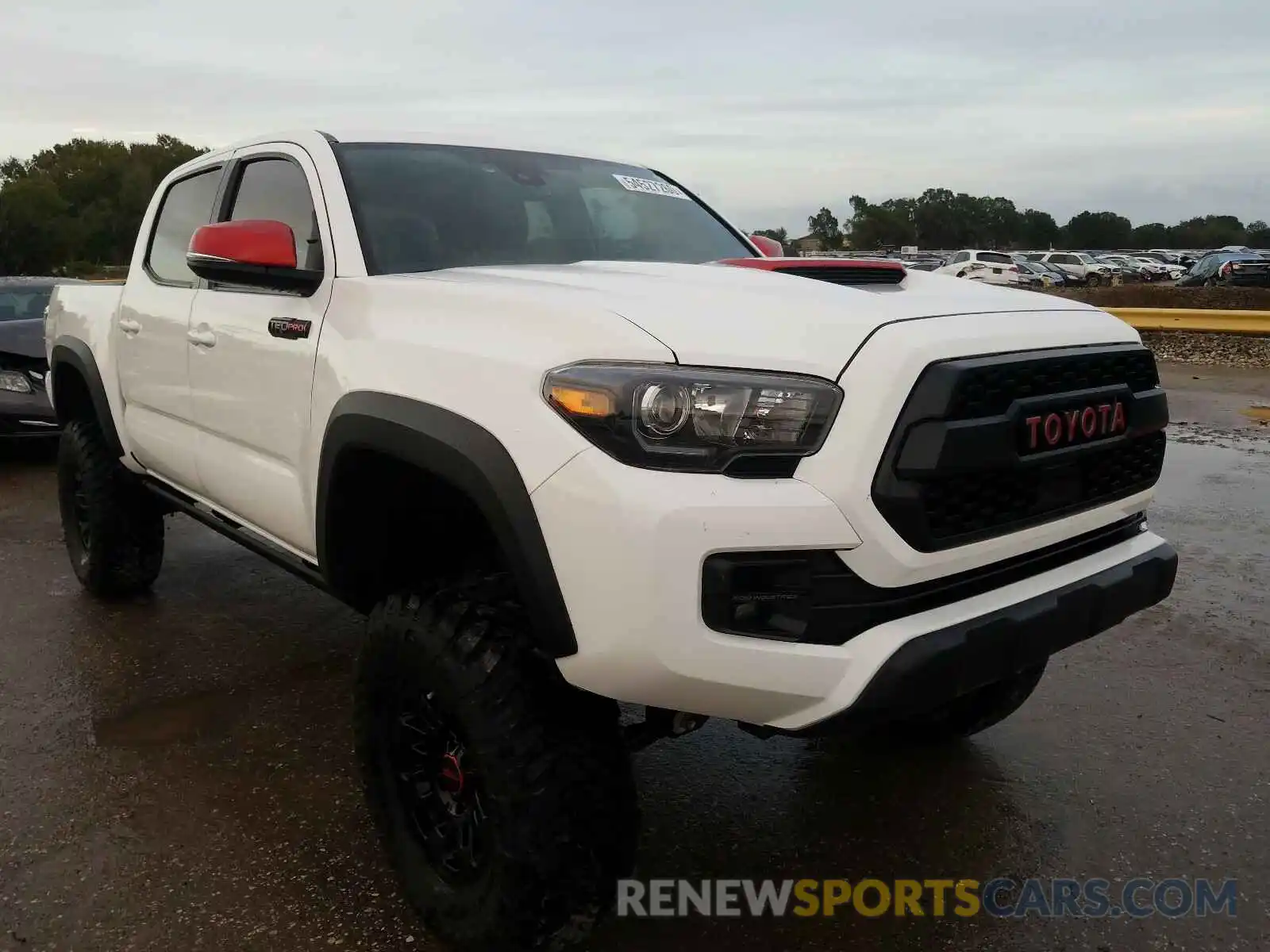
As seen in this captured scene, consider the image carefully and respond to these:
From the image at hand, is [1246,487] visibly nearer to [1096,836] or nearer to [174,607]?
[1096,836]

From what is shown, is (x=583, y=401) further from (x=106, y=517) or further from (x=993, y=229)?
(x=993, y=229)

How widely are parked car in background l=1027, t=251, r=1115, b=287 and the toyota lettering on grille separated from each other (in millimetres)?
38332

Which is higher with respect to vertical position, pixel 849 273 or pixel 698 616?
pixel 849 273


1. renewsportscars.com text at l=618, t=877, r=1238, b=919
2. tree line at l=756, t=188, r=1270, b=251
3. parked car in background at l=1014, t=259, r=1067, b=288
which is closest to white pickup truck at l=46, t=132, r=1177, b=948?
renewsportscars.com text at l=618, t=877, r=1238, b=919

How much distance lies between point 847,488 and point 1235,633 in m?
3.12

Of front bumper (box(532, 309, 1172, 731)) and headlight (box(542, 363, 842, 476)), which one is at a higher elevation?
headlight (box(542, 363, 842, 476))

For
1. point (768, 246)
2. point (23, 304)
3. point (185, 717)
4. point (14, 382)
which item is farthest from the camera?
point (23, 304)

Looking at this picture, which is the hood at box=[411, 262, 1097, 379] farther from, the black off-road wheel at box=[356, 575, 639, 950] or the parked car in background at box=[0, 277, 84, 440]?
the parked car in background at box=[0, 277, 84, 440]

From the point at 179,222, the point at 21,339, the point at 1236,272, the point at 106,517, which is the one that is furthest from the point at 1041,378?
the point at 1236,272

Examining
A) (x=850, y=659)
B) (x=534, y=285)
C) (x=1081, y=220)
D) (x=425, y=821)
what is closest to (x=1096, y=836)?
(x=850, y=659)

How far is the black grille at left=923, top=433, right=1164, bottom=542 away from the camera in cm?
205

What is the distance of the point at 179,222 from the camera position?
425cm

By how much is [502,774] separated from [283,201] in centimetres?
207

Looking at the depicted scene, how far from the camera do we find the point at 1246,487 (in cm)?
662
